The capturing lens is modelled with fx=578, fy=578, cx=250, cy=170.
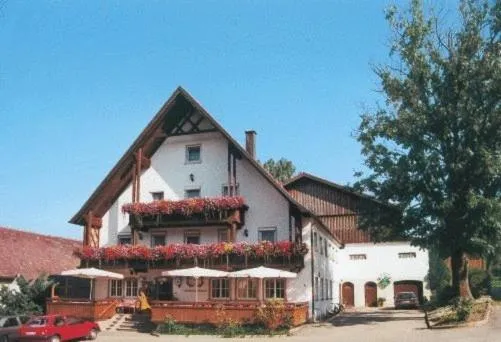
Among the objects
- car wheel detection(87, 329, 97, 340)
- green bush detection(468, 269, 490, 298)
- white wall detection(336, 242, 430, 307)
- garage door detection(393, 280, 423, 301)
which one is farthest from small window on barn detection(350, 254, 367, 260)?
car wheel detection(87, 329, 97, 340)

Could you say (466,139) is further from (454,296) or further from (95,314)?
(95,314)

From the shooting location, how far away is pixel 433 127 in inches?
1208

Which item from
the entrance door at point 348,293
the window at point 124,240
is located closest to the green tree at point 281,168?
the entrance door at point 348,293

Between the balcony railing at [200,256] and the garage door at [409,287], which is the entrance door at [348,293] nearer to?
the garage door at [409,287]

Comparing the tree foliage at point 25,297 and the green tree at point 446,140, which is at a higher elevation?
the green tree at point 446,140

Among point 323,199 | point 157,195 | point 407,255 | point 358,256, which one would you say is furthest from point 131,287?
point 407,255

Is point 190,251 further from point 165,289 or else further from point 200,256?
point 165,289

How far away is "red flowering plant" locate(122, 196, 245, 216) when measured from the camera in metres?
32.1

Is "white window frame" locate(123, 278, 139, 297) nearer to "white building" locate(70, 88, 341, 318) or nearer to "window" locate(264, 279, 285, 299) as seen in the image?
"white building" locate(70, 88, 341, 318)

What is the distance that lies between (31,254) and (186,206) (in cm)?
1417

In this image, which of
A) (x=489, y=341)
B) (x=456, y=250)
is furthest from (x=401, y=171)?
(x=489, y=341)

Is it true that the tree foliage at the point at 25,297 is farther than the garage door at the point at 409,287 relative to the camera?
No

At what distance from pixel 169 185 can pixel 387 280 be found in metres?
21.2

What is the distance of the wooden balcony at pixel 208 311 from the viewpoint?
2785 centimetres
